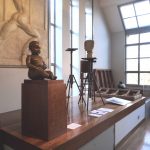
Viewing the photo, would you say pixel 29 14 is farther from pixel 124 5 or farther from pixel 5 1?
pixel 124 5

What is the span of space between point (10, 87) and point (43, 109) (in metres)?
1.87

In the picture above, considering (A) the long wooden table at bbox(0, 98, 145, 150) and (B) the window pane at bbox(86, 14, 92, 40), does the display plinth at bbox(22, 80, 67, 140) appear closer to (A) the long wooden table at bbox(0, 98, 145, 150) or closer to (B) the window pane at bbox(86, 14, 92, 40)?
(A) the long wooden table at bbox(0, 98, 145, 150)

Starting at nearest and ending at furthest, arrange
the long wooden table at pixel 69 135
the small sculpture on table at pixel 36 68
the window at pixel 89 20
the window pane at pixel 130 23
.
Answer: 1. the long wooden table at pixel 69 135
2. the small sculpture on table at pixel 36 68
3. the window at pixel 89 20
4. the window pane at pixel 130 23

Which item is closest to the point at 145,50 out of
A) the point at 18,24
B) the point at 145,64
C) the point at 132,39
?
the point at 145,64

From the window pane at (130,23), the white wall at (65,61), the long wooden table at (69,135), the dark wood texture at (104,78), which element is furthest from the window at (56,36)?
the window pane at (130,23)

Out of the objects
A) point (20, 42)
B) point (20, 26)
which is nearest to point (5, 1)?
point (20, 26)

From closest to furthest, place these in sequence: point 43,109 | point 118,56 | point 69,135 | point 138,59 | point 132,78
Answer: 1. point 43,109
2. point 69,135
3. point 138,59
4. point 132,78
5. point 118,56

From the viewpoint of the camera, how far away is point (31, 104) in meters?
1.71

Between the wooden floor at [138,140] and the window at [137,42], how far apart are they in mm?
3474

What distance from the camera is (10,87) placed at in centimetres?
325

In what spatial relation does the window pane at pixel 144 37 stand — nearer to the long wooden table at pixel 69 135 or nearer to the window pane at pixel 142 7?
the window pane at pixel 142 7

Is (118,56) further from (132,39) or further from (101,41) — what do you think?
(101,41)

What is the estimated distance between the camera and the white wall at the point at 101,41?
6.45 m

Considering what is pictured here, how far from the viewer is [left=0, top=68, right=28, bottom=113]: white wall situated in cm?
310
